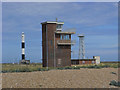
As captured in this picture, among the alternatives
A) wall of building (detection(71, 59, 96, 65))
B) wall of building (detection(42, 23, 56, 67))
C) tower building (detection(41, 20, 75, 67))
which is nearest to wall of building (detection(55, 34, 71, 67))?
tower building (detection(41, 20, 75, 67))

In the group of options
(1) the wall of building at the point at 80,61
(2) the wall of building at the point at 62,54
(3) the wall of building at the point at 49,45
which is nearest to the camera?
(3) the wall of building at the point at 49,45

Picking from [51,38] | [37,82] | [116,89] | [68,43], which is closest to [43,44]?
[51,38]

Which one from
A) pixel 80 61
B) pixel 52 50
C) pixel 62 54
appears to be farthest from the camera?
pixel 80 61

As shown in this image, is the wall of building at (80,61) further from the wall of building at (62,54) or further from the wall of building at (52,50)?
the wall of building at (52,50)

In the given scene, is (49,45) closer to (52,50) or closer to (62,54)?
(52,50)

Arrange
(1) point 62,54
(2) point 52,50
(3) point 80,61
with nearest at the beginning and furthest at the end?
(2) point 52,50
(1) point 62,54
(3) point 80,61

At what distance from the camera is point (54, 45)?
122 feet

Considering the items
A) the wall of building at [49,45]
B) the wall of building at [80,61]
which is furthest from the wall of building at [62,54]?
the wall of building at [80,61]

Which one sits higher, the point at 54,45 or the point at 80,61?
the point at 54,45

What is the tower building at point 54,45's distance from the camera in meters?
36.8

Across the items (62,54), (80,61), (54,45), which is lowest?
(80,61)

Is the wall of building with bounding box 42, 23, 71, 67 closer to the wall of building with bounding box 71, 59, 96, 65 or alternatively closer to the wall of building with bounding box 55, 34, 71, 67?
the wall of building with bounding box 55, 34, 71, 67

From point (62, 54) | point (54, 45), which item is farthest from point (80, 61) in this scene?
point (54, 45)

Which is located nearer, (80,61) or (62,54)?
(62,54)
